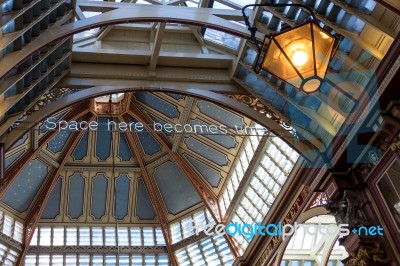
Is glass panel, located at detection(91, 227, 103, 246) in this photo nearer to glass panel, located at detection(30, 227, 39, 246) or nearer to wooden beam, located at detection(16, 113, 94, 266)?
glass panel, located at detection(30, 227, 39, 246)

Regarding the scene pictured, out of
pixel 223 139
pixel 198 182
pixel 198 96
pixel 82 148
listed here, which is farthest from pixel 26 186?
pixel 198 96

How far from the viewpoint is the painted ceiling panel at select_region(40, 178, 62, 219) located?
59.8 ft

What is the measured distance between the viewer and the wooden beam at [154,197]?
18.1 m

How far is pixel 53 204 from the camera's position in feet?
60.3

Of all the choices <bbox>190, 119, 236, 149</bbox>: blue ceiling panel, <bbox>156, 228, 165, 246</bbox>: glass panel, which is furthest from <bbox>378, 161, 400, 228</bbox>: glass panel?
<bbox>156, 228, 165, 246</bbox>: glass panel

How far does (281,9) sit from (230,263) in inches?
378

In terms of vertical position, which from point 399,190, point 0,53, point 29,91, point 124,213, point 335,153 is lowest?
point 399,190

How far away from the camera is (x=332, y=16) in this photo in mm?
9336

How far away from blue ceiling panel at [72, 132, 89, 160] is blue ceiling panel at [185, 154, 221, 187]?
331 cm

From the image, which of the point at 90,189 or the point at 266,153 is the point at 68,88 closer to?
the point at 266,153

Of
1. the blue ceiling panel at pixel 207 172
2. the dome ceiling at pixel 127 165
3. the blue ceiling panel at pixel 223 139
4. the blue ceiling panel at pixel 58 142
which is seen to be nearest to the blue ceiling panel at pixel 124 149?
the dome ceiling at pixel 127 165

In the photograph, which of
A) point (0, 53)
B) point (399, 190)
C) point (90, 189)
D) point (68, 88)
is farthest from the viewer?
point (90, 189)

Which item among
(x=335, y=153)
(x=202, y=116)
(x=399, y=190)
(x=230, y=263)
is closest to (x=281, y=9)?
(x=335, y=153)

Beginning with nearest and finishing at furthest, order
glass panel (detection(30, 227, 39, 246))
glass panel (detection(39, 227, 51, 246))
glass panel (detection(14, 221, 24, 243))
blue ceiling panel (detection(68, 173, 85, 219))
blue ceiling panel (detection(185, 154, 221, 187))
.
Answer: glass panel (detection(14, 221, 24, 243)) < blue ceiling panel (detection(185, 154, 221, 187)) < glass panel (detection(30, 227, 39, 246)) < glass panel (detection(39, 227, 51, 246)) < blue ceiling panel (detection(68, 173, 85, 219))
